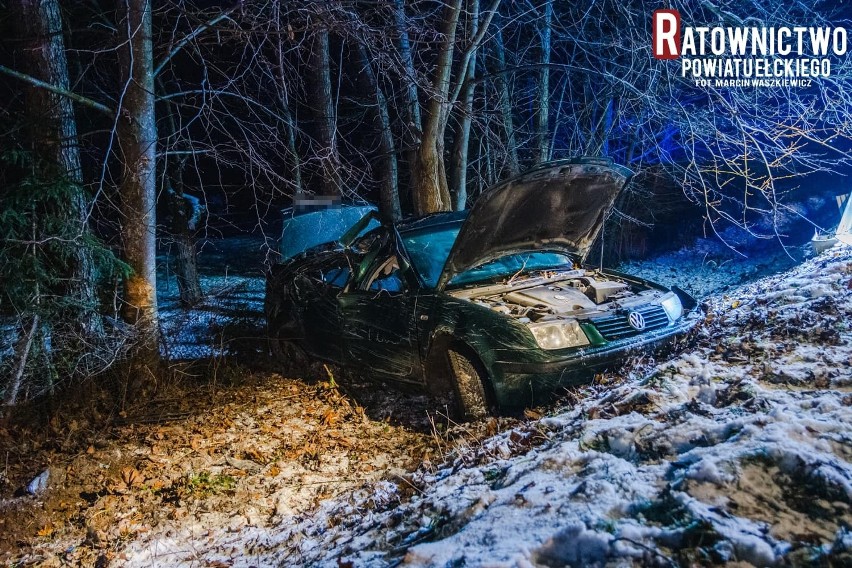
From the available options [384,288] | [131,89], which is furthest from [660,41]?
[131,89]

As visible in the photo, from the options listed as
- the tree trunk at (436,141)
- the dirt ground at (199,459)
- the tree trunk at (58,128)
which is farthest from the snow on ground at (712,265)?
the tree trunk at (58,128)

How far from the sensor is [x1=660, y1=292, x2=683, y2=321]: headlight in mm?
4488

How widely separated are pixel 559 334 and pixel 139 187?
4886 millimetres

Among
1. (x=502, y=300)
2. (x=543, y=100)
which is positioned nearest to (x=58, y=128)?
(x=502, y=300)

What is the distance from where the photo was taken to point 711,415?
290 cm

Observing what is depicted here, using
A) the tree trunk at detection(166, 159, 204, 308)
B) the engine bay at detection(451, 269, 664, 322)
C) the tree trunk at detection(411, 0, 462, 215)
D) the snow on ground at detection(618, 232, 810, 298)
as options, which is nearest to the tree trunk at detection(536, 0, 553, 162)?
the tree trunk at detection(411, 0, 462, 215)

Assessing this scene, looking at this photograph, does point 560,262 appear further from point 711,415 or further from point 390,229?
point 711,415

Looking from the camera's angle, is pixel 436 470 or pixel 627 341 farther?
pixel 627 341

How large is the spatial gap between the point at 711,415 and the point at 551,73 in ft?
38.3

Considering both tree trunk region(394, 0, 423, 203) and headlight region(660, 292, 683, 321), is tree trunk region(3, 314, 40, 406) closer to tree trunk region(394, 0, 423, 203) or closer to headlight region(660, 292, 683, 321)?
tree trunk region(394, 0, 423, 203)

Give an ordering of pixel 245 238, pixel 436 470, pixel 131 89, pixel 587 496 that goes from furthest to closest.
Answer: pixel 245 238 < pixel 131 89 < pixel 436 470 < pixel 587 496

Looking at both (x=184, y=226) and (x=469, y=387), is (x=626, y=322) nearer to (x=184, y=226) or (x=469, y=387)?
(x=469, y=387)

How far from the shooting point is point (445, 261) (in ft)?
15.3

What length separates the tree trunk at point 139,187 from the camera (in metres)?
5.70
